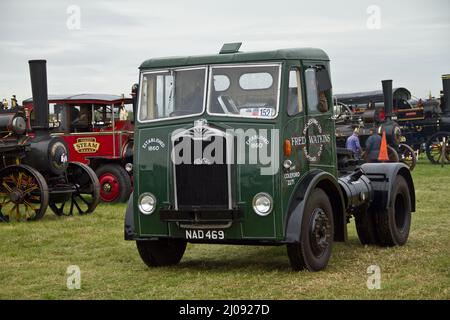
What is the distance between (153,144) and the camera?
7.54 meters

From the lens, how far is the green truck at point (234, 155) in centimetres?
721

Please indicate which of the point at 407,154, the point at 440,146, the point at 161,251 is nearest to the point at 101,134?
the point at 161,251

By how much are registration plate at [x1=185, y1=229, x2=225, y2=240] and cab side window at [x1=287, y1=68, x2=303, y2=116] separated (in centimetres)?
127

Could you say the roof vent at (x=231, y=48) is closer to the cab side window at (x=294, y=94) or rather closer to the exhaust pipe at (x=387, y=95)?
the cab side window at (x=294, y=94)

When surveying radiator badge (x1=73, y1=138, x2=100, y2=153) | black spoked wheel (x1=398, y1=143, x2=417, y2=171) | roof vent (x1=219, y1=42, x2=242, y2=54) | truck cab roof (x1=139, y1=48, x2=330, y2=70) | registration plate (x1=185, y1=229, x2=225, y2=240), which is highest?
roof vent (x1=219, y1=42, x2=242, y2=54)

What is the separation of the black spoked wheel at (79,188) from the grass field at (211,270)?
1924mm

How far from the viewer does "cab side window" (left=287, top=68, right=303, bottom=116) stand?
7.47 m

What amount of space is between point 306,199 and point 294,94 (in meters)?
1.01

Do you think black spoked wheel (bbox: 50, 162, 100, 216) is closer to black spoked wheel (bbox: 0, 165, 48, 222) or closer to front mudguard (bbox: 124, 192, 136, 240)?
black spoked wheel (bbox: 0, 165, 48, 222)

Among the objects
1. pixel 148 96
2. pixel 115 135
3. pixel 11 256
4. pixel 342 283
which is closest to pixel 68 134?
pixel 115 135

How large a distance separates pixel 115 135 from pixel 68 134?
115cm

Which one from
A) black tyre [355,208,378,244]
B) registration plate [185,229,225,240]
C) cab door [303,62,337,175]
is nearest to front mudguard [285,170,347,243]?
cab door [303,62,337,175]

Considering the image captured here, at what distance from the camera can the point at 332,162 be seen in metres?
8.41

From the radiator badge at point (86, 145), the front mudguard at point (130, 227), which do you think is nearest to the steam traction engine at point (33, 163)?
the radiator badge at point (86, 145)
